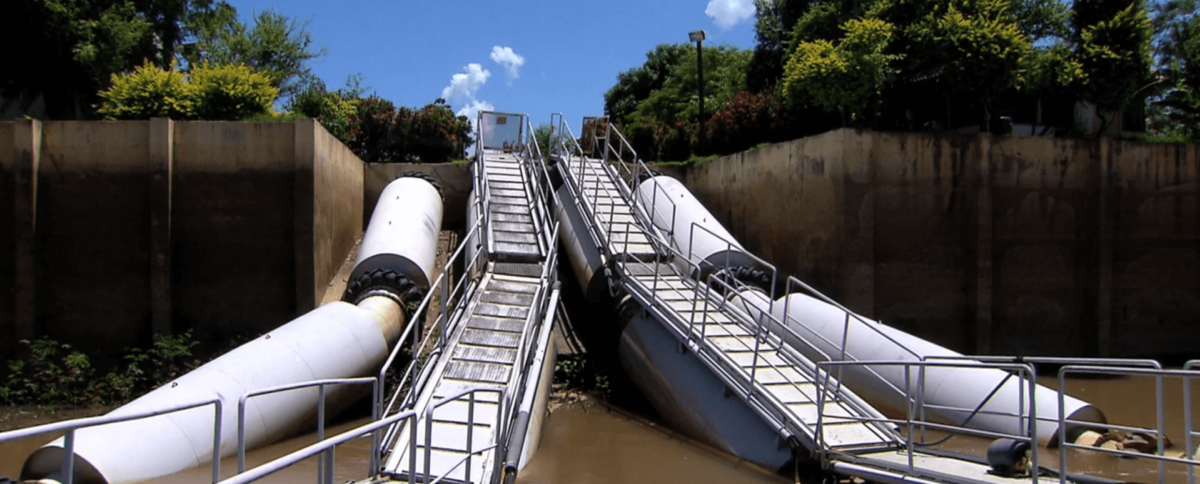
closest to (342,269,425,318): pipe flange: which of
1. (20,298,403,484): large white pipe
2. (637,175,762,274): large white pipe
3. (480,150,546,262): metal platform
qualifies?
(20,298,403,484): large white pipe

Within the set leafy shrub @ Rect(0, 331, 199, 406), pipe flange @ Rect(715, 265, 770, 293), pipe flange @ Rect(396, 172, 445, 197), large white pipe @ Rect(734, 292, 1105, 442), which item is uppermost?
pipe flange @ Rect(396, 172, 445, 197)

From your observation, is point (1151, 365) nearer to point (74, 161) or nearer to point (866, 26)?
point (866, 26)

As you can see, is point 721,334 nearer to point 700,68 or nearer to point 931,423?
point 931,423

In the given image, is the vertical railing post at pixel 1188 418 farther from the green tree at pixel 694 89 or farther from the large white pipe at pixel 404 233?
the green tree at pixel 694 89

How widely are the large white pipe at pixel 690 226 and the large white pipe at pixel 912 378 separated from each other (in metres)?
0.99

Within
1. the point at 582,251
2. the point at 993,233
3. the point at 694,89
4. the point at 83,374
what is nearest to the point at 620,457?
the point at 582,251

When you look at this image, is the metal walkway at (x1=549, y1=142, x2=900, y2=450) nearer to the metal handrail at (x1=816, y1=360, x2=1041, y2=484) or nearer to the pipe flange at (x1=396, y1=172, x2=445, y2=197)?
the metal handrail at (x1=816, y1=360, x2=1041, y2=484)

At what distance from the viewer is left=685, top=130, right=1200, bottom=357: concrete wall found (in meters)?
13.5

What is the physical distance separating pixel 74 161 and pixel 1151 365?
14587 millimetres

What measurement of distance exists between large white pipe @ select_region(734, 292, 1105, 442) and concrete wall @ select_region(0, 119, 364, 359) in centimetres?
756

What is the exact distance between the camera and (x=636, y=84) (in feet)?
128

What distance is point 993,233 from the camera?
14516mm

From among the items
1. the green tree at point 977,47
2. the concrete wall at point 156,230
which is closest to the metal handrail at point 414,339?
the concrete wall at point 156,230

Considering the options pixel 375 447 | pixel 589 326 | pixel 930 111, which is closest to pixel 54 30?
pixel 589 326
